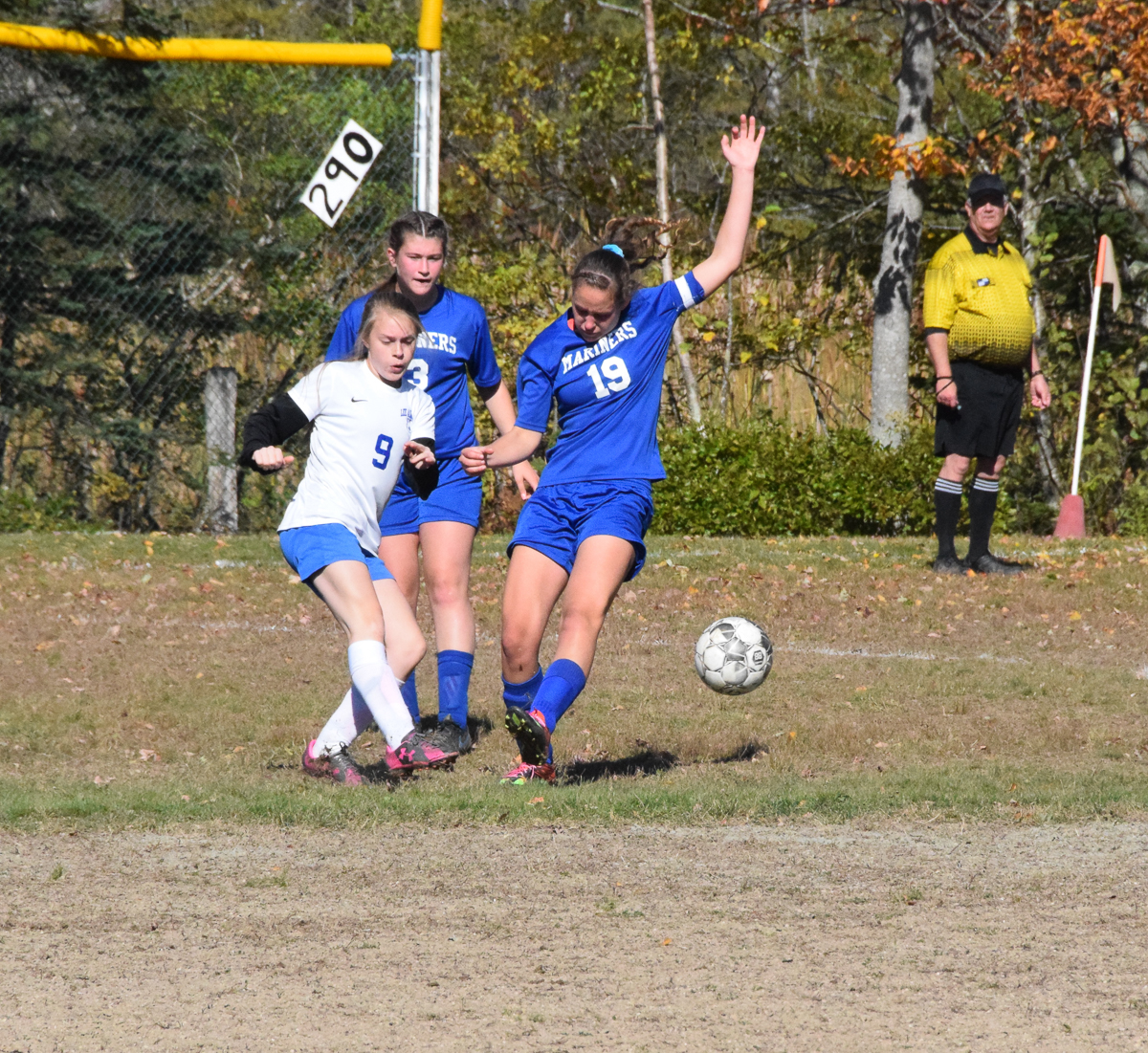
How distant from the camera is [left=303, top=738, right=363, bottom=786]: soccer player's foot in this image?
5883 millimetres

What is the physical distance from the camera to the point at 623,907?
13.7ft

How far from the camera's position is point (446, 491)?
6.69 m

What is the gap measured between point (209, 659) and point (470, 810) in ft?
11.7

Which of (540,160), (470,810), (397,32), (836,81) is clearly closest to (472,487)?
(470,810)

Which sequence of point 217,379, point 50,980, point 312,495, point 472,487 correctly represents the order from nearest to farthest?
point 50,980, point 312,495, point 472,487, point 217,379

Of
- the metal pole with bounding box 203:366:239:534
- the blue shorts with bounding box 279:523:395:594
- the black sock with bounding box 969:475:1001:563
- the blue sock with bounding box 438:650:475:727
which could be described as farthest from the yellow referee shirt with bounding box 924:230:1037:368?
the metal pole with bounding box 203:366:239:534

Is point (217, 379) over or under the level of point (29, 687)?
over

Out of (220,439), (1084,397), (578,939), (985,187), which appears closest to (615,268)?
(578,939)

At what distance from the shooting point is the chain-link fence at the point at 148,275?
13.7 meters

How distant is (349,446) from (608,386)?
3.13 ft

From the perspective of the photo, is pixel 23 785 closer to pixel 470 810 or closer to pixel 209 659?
pixel 470 810

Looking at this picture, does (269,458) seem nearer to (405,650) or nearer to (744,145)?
(405,650)

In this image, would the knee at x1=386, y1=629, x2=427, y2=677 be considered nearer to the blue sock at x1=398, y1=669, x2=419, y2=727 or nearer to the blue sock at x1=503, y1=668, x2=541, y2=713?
the blue sock at x1=503, y1=668, x2=541, y2=713

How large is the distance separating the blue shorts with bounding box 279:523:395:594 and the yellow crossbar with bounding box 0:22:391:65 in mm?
8188
